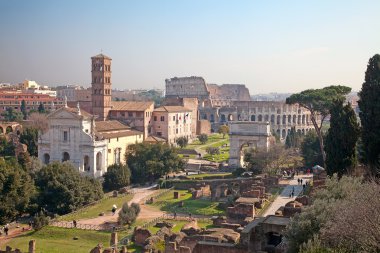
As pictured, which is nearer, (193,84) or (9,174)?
(9,174)

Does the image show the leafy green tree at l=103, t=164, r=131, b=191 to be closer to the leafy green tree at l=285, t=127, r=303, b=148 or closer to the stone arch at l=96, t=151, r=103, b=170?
the stone arch at l=96, t=151, r=103, b=170

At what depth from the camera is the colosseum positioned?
273 ft

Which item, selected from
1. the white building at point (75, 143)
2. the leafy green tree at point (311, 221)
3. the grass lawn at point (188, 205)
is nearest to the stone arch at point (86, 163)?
the white building at point (75, 143)

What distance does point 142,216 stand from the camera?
30.1 metres

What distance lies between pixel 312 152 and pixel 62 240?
23.9 meters

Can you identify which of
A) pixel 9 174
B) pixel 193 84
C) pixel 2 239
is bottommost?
pixel 2 239

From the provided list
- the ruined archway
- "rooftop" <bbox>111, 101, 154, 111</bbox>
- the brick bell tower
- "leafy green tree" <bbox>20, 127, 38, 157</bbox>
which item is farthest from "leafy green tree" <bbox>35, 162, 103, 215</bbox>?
"rooftop" <bbox>111, 101, 154, 111</bbox>

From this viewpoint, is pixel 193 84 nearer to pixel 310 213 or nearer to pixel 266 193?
pixel 266 193

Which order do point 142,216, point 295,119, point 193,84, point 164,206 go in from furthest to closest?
point 193,84 → point 295,119 → point 164,206 → point 142,216

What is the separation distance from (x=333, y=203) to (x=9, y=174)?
73.9 feet

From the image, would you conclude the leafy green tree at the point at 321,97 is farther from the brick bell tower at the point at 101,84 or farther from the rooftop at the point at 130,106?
the brick bell tower at the point at 101,84

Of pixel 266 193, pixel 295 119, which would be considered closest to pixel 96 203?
pixel 266 193

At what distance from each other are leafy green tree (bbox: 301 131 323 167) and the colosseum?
28.8 metres

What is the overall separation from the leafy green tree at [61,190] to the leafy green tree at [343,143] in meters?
17.3
